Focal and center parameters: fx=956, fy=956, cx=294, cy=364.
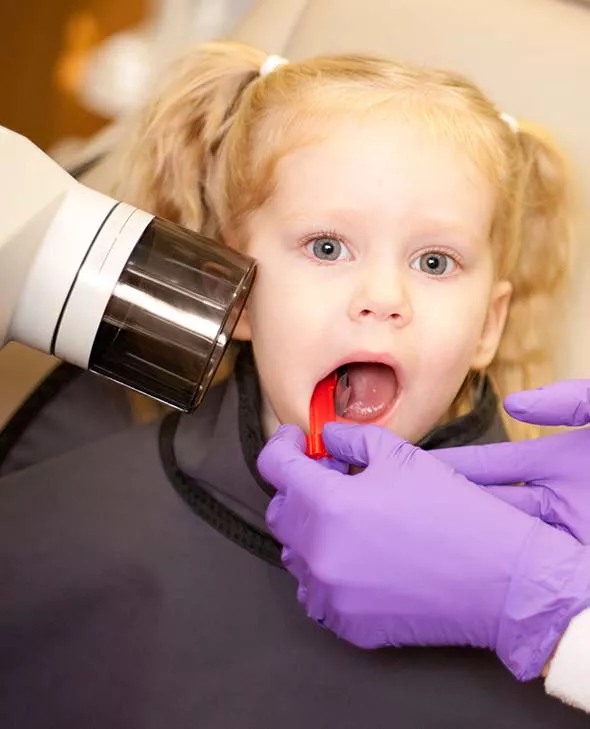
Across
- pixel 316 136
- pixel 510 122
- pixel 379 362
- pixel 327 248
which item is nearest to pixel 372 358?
pixel 379 362

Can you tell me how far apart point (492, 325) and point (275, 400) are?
0.27 meters

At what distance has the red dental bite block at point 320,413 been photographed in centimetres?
96

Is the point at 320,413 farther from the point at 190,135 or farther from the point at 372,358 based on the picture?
the point at 190,135

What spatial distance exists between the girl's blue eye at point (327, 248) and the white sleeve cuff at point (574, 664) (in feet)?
1.37

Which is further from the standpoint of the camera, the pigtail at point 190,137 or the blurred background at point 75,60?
the blurred background at point 75,60

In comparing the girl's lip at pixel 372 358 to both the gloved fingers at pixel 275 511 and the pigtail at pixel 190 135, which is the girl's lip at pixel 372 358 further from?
the pigtail at pixel 190 135

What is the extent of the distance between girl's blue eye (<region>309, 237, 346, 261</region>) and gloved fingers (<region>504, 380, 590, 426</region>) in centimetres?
24

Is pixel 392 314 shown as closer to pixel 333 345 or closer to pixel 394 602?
pixel 333 345

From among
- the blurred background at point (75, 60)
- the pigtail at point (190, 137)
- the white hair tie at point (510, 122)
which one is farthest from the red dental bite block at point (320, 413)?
the blurred background at point (75, 60)

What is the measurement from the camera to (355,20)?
1303 millimetres

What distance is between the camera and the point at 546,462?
0.91m

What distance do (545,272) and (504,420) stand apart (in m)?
0.20

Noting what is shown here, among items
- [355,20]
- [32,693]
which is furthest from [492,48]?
[32,693]

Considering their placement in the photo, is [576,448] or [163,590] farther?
[163,590]
